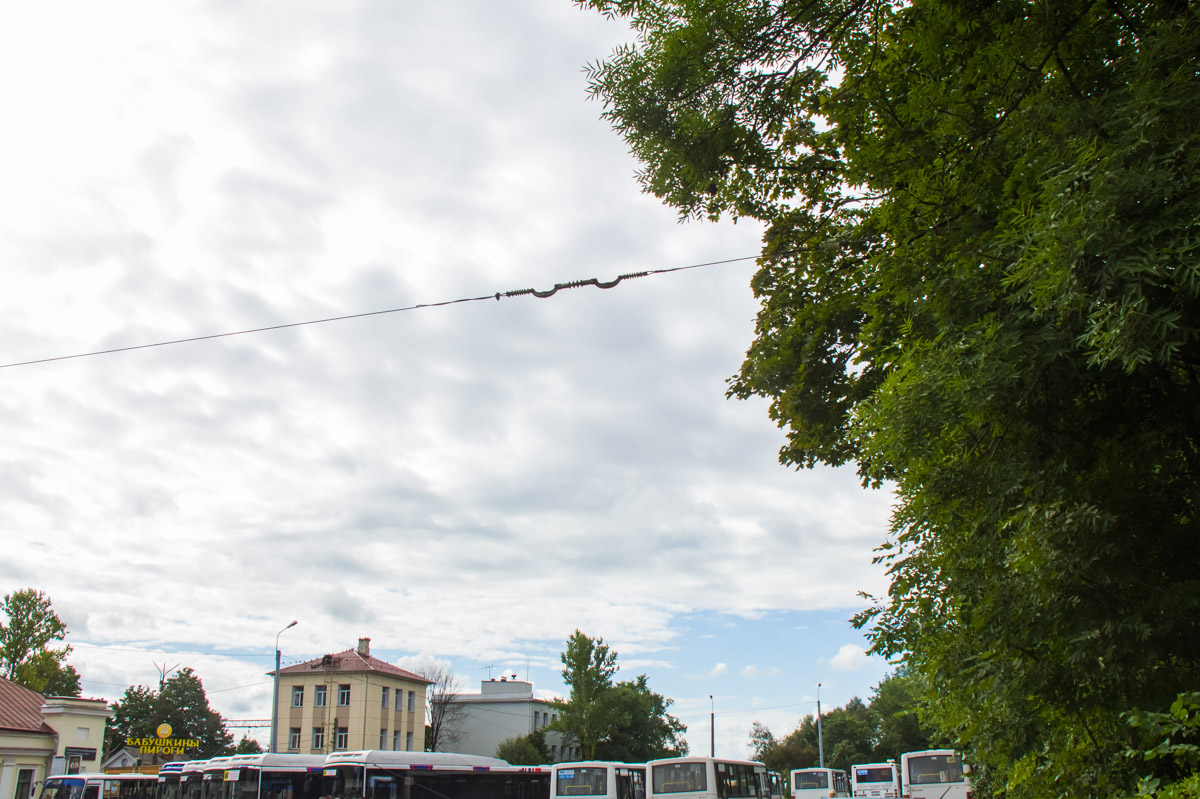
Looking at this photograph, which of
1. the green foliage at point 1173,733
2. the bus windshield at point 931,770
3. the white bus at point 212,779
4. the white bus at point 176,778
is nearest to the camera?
the green foliage at point 1173,733

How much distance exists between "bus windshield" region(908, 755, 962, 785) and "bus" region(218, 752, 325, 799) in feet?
70.6

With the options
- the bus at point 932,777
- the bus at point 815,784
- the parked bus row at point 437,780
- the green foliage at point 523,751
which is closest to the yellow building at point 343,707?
the green foliage at point 523,751

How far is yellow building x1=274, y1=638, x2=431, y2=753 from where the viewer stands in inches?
2205

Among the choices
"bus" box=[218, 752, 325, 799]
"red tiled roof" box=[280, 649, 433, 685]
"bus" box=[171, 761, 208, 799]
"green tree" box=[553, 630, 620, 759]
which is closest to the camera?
"bus" box=[218, 752, 325, 799]

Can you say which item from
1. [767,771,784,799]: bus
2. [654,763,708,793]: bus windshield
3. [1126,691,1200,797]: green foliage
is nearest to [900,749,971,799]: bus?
[767,771,784,799]: bus

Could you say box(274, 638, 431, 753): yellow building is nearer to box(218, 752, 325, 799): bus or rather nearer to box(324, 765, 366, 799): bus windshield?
box(218, 752, 325, 799): bus

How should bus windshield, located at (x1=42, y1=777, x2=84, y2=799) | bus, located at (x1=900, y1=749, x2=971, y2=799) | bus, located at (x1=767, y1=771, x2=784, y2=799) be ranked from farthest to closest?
bus, located at (x1=767, y1=771, x2=784, y2=799), bus, located at (x1=900, y1=749, x2=971, y2=799), bus windshield, located at (x1=42, y1=777, x2=84, y2=799)

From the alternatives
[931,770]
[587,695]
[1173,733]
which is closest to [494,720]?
[587,695]

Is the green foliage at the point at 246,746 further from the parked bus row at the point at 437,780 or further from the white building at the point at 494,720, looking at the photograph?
the parked bus row at the point at 437,780

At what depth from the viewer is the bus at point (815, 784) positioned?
39.2m

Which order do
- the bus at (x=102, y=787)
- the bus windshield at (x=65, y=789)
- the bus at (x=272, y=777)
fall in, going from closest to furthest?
the bus at (x=272, y=777) < the bus at (x=102, y=787) < the bus windshield at (x=65, y=789)

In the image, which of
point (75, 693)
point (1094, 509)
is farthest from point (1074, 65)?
point (75, 693)

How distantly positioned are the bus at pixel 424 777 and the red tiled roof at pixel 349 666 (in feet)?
94.9

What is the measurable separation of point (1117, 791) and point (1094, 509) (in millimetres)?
2200
